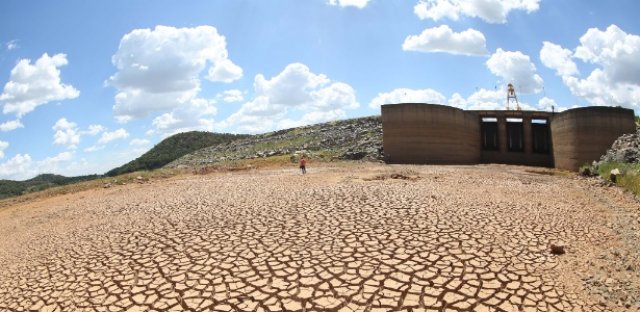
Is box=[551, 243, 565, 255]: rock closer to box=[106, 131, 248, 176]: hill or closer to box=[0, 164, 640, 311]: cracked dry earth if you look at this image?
box=[0, 164, 640, 311]: cracked dry earth

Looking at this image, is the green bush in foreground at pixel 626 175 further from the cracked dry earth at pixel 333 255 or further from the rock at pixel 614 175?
the cracked dry earth at pixel 333 255

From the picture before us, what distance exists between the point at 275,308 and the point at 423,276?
273 centimetres

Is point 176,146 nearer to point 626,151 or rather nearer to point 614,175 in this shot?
point 626,151

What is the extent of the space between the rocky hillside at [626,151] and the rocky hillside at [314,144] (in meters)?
17.4

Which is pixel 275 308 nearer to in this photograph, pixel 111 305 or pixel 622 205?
pixel 111 305

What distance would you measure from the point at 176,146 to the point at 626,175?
301ft

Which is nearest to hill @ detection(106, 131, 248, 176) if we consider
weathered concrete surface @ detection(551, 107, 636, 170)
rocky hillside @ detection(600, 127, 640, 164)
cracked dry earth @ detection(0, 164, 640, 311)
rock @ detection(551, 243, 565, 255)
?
weathered concrete surface @ detection(551, 107, 636, 170)

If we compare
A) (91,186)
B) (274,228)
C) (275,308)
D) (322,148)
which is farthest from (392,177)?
(322,148)

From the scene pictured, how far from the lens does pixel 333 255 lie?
8.46 metres

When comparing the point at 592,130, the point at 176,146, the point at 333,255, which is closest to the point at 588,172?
the point at 592,130

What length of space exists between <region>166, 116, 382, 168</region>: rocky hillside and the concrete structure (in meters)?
3.97

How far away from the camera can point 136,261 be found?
887cm

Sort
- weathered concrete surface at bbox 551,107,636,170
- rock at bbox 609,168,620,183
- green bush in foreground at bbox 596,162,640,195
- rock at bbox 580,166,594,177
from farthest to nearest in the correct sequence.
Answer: weathered concrete surface at bbox 551,107,636,170
rock at bbox 580,166,594,177
rock at bbox 609,168,620,183
green bush in foreground at bbox 596,162,640,195

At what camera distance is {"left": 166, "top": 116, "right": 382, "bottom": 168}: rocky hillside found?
40.8 m
